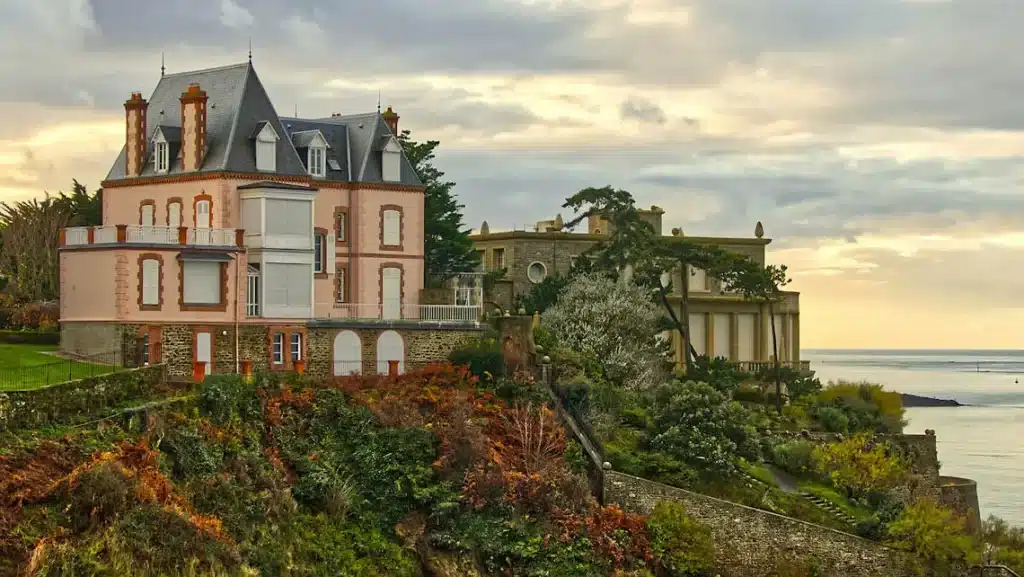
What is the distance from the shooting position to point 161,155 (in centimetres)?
6216

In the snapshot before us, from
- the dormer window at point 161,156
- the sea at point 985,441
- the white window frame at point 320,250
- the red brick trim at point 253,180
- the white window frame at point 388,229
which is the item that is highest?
the dormer window at point 161,156

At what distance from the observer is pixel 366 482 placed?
5047cm

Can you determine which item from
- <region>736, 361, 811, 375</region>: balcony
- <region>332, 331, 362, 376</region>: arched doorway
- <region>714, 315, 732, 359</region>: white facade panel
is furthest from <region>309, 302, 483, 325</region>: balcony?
<region>714, 315, 732, 359</region>: white facade panel

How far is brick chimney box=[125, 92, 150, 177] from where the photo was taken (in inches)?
2480

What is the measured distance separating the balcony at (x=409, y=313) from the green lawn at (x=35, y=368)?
414 inches

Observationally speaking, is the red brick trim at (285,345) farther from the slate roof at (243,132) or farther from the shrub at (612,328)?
the shrub at (612,328)

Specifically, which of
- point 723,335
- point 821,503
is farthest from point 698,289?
point 821,503

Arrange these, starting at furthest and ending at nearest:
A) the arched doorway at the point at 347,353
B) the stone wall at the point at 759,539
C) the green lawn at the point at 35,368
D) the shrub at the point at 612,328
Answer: the shrub at the point at 612,328 → the arched doorway at the point at 347,353 → the stone wall at the point at 759,539 → the green lawn at the point at 35,368

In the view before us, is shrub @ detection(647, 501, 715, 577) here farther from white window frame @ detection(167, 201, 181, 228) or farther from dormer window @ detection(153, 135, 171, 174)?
dormer window @ detection(153, 135, 171, 174)

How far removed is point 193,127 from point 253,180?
9.14ft

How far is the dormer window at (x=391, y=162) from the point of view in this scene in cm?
6588

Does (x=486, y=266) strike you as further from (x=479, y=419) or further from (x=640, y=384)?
(x=479, y=419)

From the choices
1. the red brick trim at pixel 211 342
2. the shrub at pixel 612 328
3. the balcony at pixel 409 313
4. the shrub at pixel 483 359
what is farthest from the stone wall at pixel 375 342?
the shrub at pixel 612 328

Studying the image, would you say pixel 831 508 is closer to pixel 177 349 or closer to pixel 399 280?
pixel 399 280
